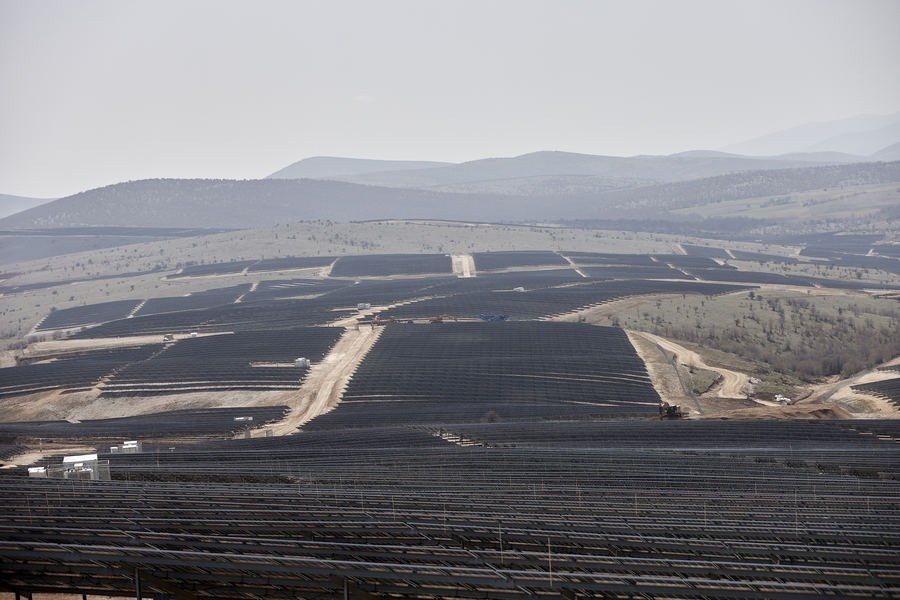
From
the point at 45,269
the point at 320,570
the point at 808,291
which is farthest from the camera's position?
the point at 45,269

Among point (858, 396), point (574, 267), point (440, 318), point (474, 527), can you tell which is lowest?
point (858, 396)

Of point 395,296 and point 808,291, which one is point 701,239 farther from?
point 395,296

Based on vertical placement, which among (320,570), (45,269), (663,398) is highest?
(45,269)

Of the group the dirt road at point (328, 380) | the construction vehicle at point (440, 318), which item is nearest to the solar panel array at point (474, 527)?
the dirt road at point (328, 380)

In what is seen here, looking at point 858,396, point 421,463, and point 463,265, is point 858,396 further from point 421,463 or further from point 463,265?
point 463,265

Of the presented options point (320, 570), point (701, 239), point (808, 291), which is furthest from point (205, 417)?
point (701, 239)

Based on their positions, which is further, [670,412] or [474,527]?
[670,412]

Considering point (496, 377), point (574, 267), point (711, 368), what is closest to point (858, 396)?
point (711, 368)

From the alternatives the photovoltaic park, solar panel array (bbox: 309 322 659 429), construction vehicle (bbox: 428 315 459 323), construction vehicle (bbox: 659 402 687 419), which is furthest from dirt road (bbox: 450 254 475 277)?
construction vehicle (bbox: 659 402 687 419)
